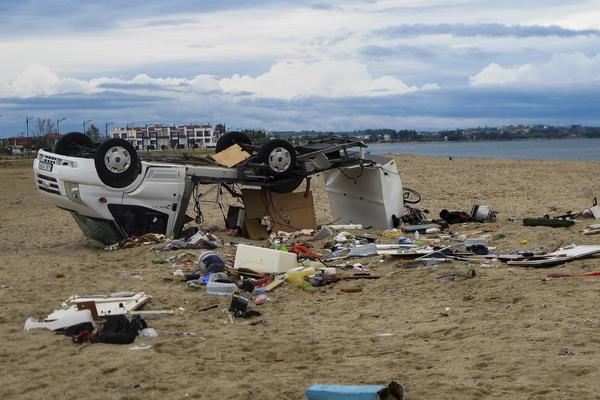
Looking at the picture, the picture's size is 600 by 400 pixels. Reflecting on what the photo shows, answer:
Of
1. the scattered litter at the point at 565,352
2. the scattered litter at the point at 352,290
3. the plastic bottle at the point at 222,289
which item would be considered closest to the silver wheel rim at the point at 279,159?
the plastic bottle at the point at 222,289

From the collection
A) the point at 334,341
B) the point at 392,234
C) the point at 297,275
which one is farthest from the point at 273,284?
the point at 392,234

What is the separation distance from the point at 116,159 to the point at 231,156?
86.3 inches

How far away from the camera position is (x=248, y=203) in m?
14.2

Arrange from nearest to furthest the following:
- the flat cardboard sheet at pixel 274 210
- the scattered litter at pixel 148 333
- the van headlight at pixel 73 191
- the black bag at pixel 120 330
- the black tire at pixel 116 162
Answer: the black bag at pixel 120 330 < the scattered litter at pixel 148 333 < the black tire at pixel 116 162 < the van headlight at pixel 73 191 < the flat cardboard sheet at pixel 274 210

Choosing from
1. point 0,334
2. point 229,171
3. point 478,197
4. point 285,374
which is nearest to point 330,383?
point 285,374

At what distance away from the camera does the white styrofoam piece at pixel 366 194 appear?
14898mm

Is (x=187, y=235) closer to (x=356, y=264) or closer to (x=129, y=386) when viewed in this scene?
(x=356, y=264)

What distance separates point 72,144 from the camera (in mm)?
14094

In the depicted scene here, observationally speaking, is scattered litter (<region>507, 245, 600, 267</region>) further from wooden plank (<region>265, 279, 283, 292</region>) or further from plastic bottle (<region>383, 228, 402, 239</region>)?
plastic bottle (<region>383, 228, 402, 239</region>)

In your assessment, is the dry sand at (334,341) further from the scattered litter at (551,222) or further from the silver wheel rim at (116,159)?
the silver wheel rim at (116,159)

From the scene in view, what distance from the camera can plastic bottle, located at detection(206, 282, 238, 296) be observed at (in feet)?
30.3

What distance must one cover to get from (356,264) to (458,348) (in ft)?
15.6

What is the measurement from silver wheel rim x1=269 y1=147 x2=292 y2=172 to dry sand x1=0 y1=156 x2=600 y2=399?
10.2 feet

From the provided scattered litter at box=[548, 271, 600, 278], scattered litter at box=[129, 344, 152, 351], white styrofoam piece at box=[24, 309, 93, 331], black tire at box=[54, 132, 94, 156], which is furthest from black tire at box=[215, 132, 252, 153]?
scattered litter at box=[129, 344, 152, 351]
